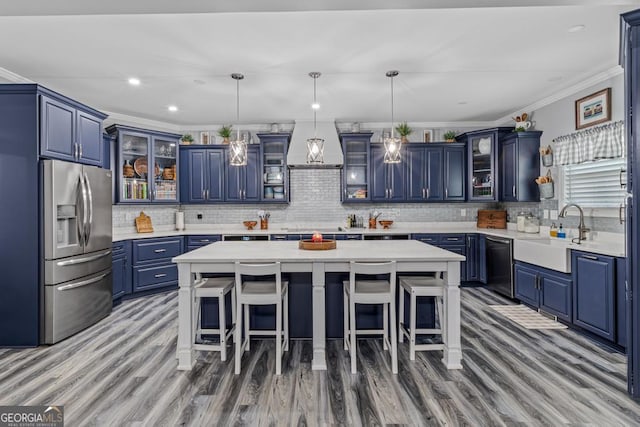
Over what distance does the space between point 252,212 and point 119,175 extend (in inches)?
85.0

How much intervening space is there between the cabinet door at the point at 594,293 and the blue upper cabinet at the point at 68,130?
5.42 m

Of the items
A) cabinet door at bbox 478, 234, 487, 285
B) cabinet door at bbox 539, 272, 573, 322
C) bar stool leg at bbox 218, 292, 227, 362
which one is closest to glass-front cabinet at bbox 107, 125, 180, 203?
bar stool leg at bbox 218, 292, 227, 362

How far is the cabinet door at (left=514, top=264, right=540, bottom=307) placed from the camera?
3.97 m

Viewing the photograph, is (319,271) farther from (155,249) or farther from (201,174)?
(201,174)

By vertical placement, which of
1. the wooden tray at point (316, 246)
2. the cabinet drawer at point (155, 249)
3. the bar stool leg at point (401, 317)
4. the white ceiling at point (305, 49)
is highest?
the white ceiling at point (305, 49)

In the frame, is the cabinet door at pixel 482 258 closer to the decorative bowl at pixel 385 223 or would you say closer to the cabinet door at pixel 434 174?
the cabinet door at pixel 434 174

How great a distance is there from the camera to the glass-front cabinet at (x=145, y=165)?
495 centimetres

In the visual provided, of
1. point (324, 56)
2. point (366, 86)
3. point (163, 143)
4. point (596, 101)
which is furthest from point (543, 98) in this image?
point (163, 143)

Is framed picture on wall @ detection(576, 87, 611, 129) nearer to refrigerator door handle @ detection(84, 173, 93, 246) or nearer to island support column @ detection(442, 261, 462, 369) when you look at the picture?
island support column @ detection(442, 261, 462, 369)

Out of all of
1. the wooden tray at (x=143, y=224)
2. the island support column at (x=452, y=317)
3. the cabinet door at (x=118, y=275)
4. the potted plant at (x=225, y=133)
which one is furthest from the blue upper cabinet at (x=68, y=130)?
the island support column at (x=452, y=317)

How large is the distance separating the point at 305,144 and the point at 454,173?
8.58ft

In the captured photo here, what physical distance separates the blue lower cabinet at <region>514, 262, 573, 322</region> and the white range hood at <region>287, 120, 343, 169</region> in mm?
2989

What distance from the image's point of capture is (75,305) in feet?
11.1

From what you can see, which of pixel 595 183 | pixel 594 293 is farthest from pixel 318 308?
pixel 595 183
